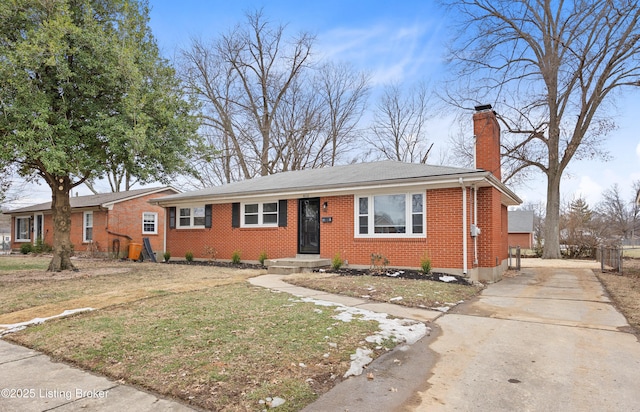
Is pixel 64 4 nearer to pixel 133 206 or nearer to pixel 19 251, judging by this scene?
pixel 133 206

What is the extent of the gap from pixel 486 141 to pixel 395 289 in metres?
6.51

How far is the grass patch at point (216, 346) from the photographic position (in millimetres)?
3272

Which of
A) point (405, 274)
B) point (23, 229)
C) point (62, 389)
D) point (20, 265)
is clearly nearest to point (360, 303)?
point (405, 274)

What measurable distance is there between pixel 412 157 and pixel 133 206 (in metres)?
20.3

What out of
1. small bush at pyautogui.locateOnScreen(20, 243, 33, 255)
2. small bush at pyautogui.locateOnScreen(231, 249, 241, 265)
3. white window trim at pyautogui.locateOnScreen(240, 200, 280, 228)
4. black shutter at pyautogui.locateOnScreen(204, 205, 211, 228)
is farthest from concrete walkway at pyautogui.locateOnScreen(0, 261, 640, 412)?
small bush at pyautogui.locateOnScreen(20, 243, 33, 255)

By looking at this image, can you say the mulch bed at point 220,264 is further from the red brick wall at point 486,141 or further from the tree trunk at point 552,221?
the tree trunk at point 552,221

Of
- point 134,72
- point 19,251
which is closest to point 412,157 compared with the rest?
point 134,72

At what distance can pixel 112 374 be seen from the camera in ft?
11.9

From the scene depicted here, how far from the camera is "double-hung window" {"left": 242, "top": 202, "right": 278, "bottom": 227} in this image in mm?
13852

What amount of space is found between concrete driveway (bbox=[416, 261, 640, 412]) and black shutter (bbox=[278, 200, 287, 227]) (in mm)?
7475

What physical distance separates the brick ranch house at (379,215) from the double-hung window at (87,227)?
9.00 m

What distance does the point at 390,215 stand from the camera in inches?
449

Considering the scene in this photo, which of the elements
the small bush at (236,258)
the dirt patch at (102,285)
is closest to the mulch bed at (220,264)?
the small bush at (236,258)

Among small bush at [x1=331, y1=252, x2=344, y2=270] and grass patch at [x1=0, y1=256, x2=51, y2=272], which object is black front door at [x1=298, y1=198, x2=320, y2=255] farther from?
grass patch at [x1=0, y1=256, x2=51, y2=272]
